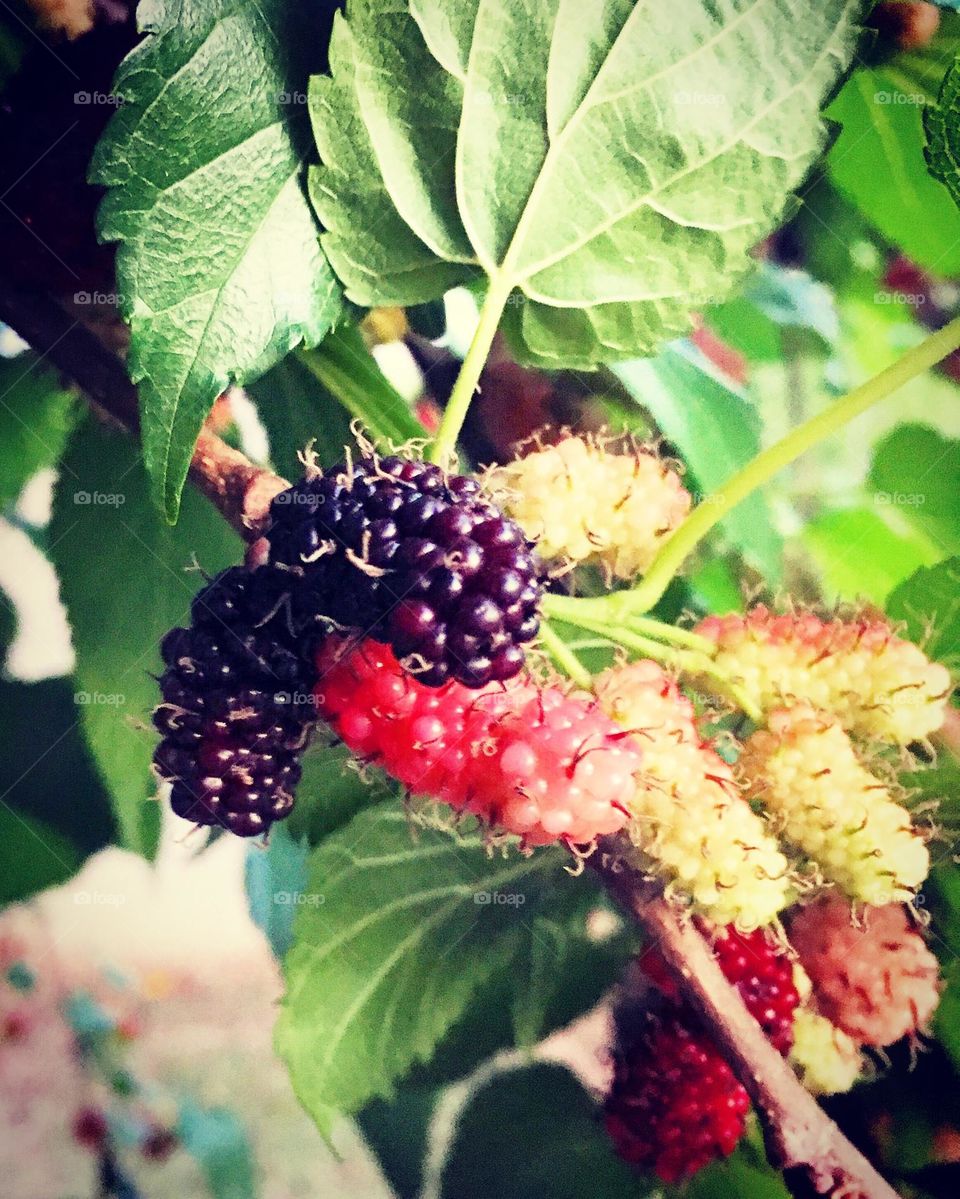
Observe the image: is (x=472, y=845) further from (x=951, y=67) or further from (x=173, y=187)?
(x=951, y=67)

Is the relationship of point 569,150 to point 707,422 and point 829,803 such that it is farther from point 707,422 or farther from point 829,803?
point 829,803

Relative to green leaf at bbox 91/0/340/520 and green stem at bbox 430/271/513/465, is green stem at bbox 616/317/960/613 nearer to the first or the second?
green stem at bbox 430/271/513/465

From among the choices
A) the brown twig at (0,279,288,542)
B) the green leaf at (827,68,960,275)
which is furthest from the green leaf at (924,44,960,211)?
the brown twig at (0,279,288,542)

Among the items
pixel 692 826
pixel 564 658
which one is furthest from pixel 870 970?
pixel 564 658

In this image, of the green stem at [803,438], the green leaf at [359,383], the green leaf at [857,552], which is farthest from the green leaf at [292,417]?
the green leaf at [857,552]

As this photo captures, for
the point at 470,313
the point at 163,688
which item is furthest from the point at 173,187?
the point at 163,688

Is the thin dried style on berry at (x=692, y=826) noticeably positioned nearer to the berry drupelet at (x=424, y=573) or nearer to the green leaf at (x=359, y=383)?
the berry drupelet at (x=424, y=573)
